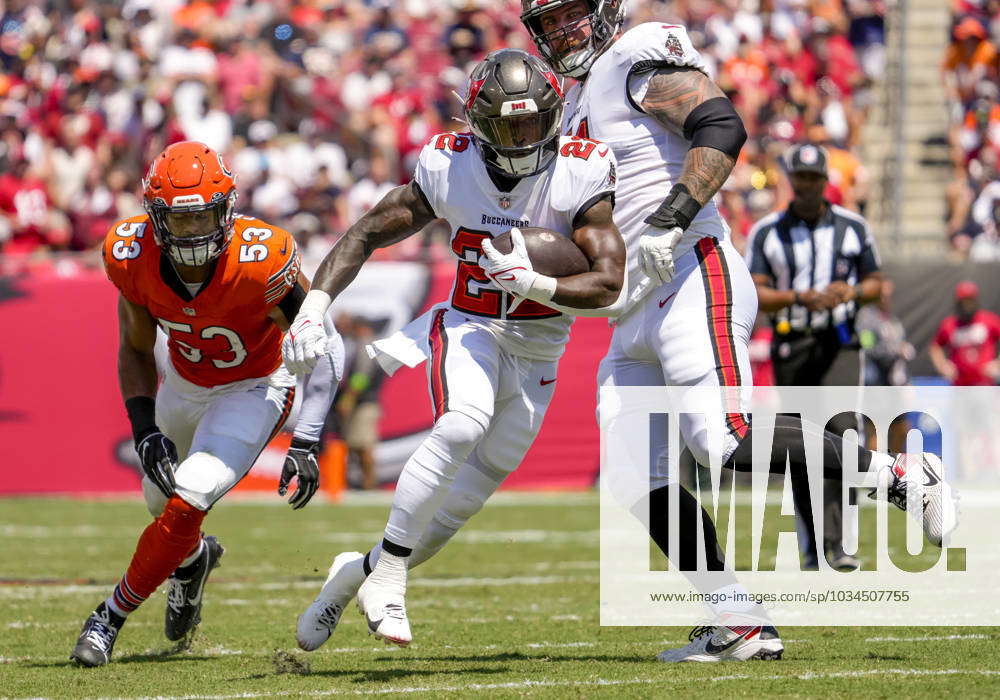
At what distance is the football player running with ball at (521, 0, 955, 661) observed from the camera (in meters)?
4.38

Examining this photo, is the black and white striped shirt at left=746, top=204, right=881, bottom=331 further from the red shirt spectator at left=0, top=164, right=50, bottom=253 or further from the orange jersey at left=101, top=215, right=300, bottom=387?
the red shirt spectator at left=0, top=164, right=50, bottom=253

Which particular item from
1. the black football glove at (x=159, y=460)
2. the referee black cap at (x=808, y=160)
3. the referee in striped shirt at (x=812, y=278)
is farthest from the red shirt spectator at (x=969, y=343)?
the black football glove at (x=159, y=460)

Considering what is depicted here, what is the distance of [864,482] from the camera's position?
14.1 feet

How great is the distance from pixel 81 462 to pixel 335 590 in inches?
310

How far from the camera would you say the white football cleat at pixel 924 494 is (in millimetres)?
4238

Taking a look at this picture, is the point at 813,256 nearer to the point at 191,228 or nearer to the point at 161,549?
the point at 191,228

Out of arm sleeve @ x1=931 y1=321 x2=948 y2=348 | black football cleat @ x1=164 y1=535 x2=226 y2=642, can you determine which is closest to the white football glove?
black football cleat @ x1=164 y1=535 x2=226 y2=642

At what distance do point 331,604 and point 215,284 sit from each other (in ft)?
3.78

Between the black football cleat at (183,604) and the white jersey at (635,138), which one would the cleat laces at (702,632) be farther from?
the black football cleat at (183,604)

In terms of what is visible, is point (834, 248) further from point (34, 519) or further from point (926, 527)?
point (34, 519)

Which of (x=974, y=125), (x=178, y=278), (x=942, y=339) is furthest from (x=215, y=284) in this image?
(x=974, y=125)

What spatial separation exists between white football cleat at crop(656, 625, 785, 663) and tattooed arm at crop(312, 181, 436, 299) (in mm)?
1543

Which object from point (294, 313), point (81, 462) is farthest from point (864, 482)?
point (81, 462)

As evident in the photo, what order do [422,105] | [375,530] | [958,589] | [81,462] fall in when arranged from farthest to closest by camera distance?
[422,105]
[81,462]
[375,530]
[958,589]
